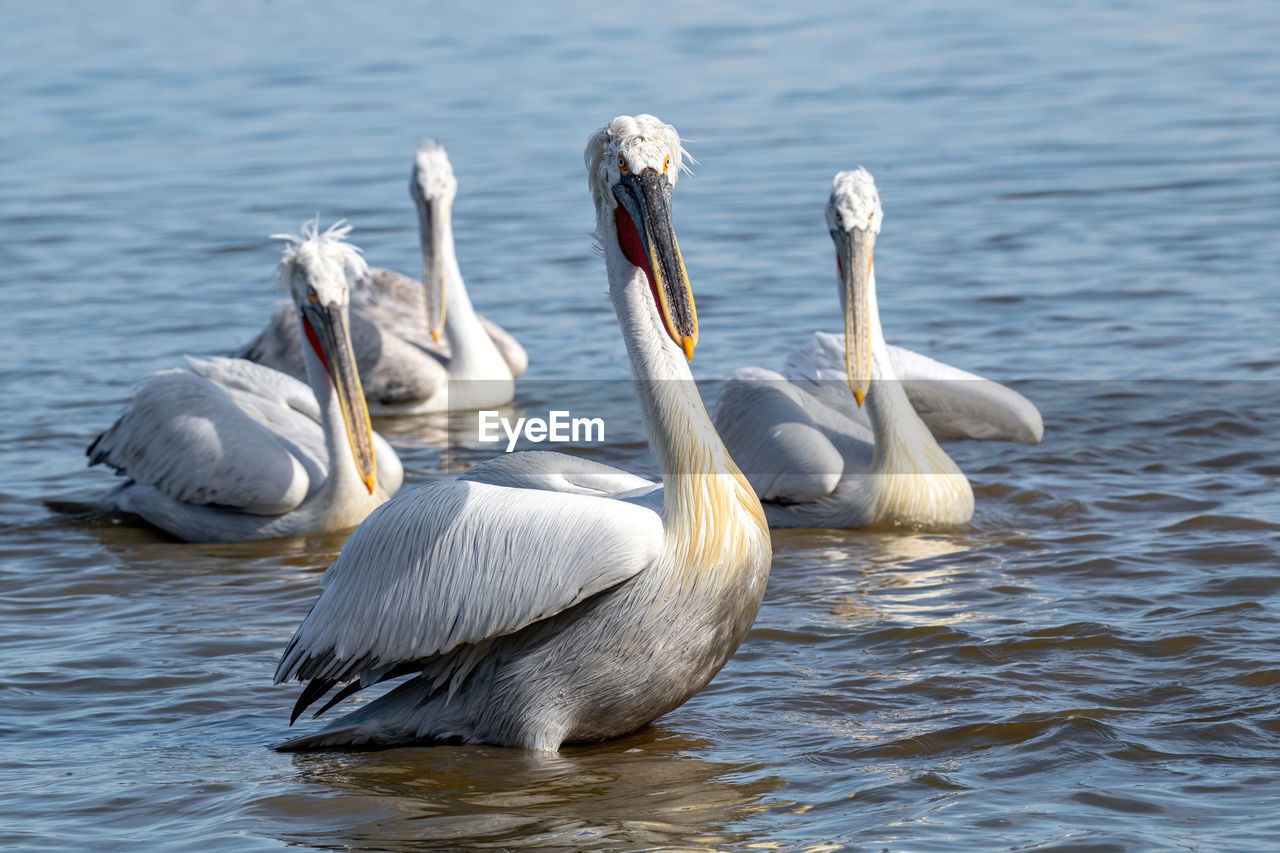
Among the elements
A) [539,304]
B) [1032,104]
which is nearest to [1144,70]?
[1032,104]

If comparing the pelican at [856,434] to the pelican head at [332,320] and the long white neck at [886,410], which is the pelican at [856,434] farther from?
the pelican head at [332,320]

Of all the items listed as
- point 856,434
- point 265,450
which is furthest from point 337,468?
point 856,434

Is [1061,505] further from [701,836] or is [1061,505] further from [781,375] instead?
[701,836]

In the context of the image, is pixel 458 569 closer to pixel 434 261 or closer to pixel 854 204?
pixel 854 204

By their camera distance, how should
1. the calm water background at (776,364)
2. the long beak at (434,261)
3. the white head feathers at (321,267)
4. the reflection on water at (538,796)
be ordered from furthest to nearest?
the long beak at (434,261)
the white head feathers at (321,267)
the calm water background at (776,364)
the reflection on water at (538,796)

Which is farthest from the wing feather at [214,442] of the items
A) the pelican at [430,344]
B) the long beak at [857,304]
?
the long beak at [857,304]

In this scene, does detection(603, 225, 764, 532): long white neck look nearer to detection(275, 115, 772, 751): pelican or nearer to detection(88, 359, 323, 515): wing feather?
detection(275, 115, 772, 751): pelican

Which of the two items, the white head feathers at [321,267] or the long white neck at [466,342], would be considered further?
the long white neck at [466,342]

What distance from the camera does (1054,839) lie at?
3.75 m

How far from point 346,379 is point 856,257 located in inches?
75.5

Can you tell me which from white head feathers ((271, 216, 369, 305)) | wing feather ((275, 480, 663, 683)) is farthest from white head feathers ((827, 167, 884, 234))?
wing feather ((275, 480, 663, 683))

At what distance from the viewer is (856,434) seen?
6762 millimetres

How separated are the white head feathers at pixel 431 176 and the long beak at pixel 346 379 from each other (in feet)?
7.36

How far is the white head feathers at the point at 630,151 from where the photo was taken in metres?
4.05
